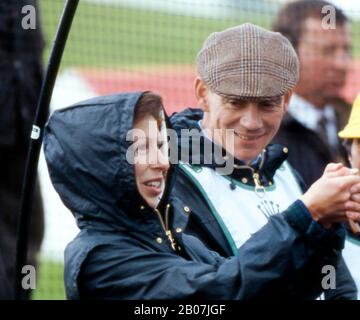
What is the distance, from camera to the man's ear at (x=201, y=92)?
3406 millimetres

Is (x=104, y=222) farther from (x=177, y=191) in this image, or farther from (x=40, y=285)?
(x=40, y=285)

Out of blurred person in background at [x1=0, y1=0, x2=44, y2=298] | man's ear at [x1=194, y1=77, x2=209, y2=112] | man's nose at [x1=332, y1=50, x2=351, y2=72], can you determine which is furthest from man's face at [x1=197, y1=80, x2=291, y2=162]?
man's nose at [x1=332, y1=50, x2=351, y2=72]

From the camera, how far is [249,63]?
327cm

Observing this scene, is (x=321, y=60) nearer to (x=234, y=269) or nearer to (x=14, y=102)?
(x=14, y=102)

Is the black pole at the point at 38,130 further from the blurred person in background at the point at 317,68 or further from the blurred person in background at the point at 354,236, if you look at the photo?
the blurred person in background at the point at 317,68

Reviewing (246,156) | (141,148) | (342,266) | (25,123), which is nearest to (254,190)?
(246,156)

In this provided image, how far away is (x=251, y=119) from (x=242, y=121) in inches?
1.0

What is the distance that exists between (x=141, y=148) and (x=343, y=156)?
2.48 m

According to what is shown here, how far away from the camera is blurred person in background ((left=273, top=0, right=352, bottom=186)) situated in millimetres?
5305

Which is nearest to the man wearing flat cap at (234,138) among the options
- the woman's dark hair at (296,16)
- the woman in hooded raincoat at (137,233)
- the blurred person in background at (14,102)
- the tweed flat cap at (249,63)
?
the tweed flat cap at (249,63)

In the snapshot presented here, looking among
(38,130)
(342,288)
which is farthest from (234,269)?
(38,130)

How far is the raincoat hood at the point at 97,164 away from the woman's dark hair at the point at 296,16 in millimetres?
2469

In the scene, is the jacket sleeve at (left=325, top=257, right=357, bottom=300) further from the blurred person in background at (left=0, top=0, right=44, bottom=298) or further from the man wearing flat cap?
the blurred person in background at (left=0, top=0, right=44, bottom=298)

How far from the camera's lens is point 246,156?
3404mm
